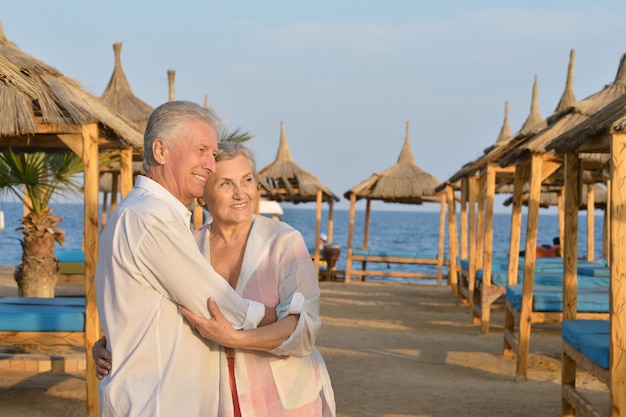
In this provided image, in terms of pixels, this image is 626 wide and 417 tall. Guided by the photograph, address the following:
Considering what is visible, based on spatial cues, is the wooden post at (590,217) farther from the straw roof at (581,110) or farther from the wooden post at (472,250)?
the straw roof at (581,110)

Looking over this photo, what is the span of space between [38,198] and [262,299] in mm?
7211

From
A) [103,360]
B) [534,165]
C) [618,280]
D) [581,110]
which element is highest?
[581,110]

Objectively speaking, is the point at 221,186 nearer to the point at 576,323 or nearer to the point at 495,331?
the point at 576,323

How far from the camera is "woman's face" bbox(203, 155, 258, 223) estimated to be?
2.84 m

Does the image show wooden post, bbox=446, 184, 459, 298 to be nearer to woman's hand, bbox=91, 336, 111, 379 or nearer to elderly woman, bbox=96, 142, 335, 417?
elderly woman, bbox=96, 142, 335, 417

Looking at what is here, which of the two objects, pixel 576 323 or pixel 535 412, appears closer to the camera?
pixel 576 323

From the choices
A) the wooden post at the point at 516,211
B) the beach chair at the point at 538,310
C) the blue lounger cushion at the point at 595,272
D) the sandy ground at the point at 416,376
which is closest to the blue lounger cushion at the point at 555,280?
the wooden post at the point at 516,211

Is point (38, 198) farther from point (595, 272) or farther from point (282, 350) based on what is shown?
point (595, 272)

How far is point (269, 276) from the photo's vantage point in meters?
2.67

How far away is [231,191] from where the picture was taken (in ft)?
9.35

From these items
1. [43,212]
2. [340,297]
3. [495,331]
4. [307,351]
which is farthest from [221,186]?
[340,297]

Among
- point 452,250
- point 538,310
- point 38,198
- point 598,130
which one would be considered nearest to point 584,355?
point 598,130

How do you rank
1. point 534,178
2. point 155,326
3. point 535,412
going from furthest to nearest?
point 534,178, point 535,412, point 155,326

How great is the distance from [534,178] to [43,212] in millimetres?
5247
